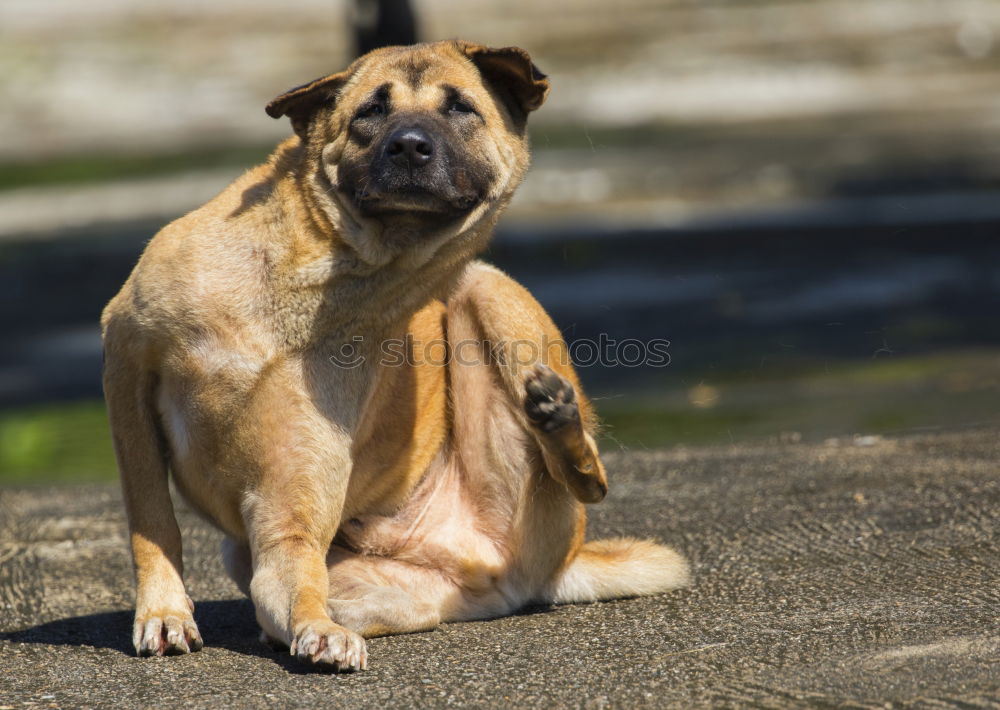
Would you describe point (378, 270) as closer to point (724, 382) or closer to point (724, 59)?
point (724, 382)

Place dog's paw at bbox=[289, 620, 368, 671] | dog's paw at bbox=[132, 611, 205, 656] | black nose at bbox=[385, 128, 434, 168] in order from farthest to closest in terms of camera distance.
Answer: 1. black nose at bbox=[385, 128, 434, 168]
2. dog's paw at bbox=[132, 611, 205, 656]
3. dog's paw at bbox=[289, 620, 368, 671]

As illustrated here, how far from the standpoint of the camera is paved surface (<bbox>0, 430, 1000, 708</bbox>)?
3875 mm

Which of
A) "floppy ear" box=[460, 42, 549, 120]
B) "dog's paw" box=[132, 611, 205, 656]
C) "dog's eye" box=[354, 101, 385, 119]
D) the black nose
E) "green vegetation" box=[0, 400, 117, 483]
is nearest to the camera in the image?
"dog's paw" box=[132, 611, 205, 656]

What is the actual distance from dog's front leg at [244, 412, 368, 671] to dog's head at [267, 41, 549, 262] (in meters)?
0.67

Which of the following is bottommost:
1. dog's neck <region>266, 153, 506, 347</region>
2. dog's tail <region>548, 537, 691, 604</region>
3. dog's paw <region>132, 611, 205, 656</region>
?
dog's tail <region>548, 537, 691, 604</region>

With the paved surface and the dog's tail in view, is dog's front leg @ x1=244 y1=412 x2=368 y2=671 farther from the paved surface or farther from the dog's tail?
the dog's tail

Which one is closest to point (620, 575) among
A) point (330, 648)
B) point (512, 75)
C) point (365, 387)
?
point (365, 387)

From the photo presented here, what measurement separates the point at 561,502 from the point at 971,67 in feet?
75.6

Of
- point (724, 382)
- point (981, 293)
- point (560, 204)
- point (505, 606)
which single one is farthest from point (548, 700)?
point (560, 204)

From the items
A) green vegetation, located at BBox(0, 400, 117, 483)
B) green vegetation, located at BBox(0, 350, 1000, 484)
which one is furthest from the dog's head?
green vegetation, located at BBox(0, 400, 117, 483)

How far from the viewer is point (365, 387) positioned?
15.7 feet

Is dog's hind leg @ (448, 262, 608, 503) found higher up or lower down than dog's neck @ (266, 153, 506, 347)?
lower down

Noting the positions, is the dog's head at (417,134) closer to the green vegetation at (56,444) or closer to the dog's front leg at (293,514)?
the dog's front leg at (293,514)

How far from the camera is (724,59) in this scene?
26.0 m
